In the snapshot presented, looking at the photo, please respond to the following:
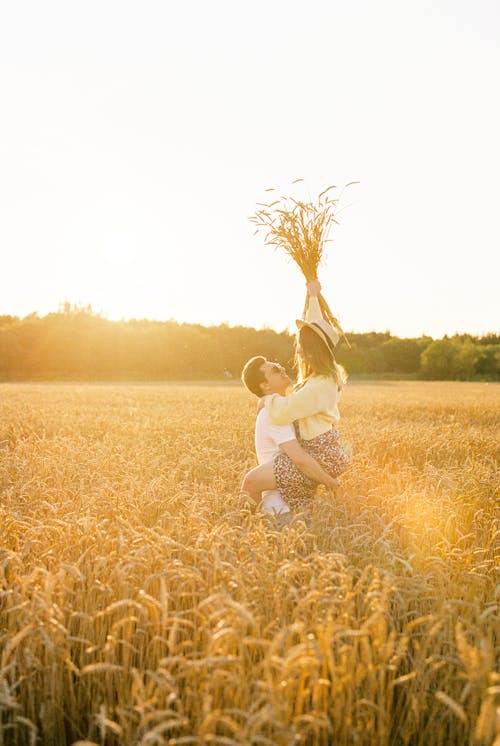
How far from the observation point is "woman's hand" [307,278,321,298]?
619 cm

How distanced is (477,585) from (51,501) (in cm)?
326

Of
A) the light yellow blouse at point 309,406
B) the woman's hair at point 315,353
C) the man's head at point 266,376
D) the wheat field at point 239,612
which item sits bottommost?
the wheat field at point 239,612

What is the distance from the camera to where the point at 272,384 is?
19.1 feet

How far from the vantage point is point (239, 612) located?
2492mm

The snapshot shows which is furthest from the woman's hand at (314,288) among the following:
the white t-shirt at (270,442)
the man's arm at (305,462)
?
the man's arm at (305,462)

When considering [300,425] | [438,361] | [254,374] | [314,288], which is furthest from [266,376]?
[438,361]

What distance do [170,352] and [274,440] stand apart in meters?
54.6

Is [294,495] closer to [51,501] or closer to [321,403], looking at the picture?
[321,403]

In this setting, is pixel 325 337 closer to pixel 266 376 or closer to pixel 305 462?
pixel 266 376

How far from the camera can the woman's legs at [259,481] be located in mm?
5648

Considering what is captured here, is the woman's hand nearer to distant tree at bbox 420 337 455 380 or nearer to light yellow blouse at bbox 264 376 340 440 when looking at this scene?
light yellow blouse at bbox 264 376 340 440

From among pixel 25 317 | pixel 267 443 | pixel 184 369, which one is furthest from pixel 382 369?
pixel 267 443

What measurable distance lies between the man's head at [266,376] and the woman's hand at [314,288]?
0.82 m

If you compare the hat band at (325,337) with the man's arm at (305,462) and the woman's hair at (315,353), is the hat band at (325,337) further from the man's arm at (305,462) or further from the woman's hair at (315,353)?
the man's arm at (305,462)
